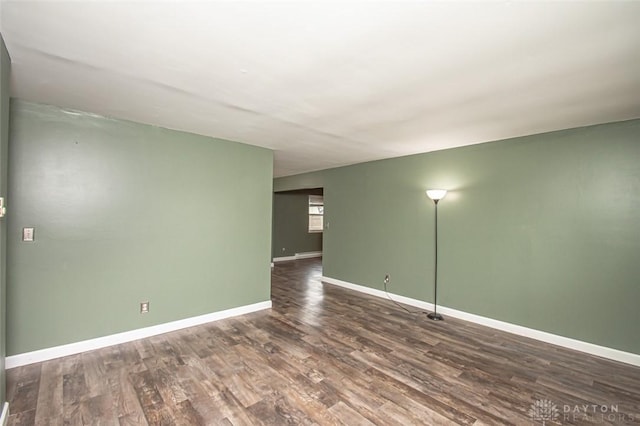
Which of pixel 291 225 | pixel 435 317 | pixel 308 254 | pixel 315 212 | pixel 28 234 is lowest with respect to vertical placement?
pixel 435 317

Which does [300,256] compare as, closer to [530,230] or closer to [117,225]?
[117,225]

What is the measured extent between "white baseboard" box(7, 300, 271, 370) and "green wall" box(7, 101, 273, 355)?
65mm

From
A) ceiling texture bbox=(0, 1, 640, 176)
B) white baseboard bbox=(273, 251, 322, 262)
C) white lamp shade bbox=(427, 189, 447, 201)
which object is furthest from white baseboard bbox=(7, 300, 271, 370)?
white baseboard bbox=(273, 251, 322, 262)

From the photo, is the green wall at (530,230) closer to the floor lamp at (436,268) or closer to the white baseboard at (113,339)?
the floor lamp at (436,268)

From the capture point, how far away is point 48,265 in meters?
2.76

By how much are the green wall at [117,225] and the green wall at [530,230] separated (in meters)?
2.59

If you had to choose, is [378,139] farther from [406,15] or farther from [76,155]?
[76,155]

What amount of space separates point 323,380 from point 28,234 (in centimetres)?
314

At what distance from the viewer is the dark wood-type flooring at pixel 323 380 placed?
6.73 ft

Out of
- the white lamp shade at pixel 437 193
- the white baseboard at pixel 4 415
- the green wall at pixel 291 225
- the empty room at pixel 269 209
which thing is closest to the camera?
the empty room at pixel 269 209

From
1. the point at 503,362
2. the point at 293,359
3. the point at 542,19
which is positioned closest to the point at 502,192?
the point at 503,362

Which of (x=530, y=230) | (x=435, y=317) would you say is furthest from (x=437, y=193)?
(x=435, y=317)

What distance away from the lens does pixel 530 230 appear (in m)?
3.52

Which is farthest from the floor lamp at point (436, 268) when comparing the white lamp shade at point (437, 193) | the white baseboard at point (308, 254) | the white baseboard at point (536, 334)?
the white baseboard at point (308, 254)
